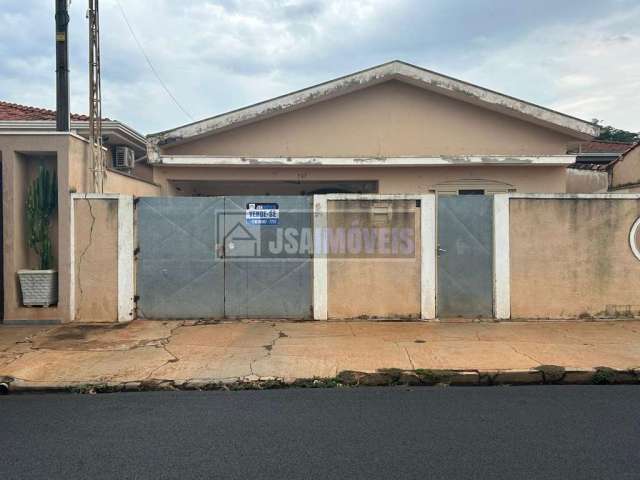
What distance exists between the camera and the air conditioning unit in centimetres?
1212

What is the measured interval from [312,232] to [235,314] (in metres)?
1.92

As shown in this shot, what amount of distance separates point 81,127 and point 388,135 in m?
7.38

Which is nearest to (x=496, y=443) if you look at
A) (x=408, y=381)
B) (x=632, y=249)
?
(x=408, y=381)

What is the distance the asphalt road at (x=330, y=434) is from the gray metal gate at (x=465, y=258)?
2.87 metres

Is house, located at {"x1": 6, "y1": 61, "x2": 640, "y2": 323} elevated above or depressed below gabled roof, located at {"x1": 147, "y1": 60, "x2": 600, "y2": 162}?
below

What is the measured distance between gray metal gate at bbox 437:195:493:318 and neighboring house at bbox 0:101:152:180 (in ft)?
25.9

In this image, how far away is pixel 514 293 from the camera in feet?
27.0

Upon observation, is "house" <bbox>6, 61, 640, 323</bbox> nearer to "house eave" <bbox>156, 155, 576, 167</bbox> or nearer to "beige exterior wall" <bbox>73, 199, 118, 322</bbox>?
"beige exterior wall" <bbox>73, 199, 118, 322</bbox>

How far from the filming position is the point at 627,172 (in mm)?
11539

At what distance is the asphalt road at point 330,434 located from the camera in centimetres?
345

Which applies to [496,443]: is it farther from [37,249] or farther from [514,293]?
[37,249]

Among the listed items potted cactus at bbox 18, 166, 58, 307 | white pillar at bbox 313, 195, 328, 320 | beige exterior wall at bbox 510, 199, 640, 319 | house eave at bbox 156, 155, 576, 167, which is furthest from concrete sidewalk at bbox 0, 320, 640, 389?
house eave at bbox 156, 155, 576, 167

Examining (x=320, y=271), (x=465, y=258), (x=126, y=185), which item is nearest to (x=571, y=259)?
(x=465, y=258)

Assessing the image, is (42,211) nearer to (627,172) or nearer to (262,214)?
(262,214)
